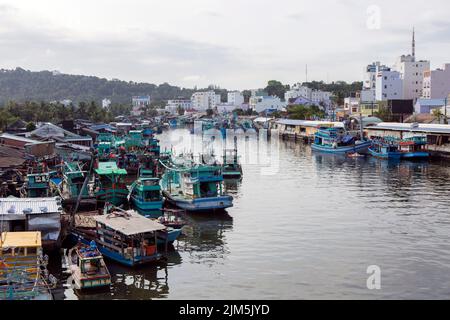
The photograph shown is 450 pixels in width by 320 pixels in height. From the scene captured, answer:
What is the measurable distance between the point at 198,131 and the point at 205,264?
72.3m

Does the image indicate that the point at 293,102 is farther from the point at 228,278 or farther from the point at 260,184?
the point at 228,278

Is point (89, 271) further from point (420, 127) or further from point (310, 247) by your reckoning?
point (420, 127)

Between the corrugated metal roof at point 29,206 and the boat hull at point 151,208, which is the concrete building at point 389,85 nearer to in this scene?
the boat hull at point 151,208

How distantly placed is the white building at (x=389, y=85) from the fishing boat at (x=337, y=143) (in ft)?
80.4

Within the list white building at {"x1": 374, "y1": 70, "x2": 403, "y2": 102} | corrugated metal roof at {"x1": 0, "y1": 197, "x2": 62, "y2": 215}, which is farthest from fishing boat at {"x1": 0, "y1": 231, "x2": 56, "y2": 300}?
white building at {"x1": 374, "y1": 70, "x2": 403, "y2": 102}

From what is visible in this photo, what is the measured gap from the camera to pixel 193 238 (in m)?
18.4

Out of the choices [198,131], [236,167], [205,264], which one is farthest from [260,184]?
[198,131]

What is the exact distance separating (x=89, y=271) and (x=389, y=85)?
68.5m

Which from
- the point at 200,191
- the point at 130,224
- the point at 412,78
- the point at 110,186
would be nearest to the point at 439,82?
the point at 412,78

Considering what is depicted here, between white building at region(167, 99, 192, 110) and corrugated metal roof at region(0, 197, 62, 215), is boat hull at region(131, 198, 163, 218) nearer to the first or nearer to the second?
corrugated metal roof at region(0, 197, 62, 215)

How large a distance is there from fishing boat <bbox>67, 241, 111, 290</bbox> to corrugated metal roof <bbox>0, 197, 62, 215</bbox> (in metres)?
2.28

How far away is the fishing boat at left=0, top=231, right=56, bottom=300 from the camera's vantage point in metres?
11.1

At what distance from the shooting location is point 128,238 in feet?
49.2
